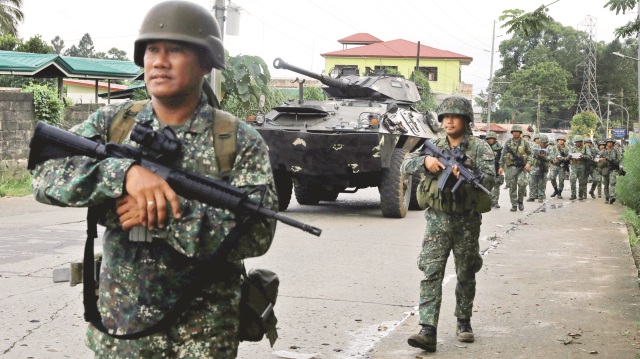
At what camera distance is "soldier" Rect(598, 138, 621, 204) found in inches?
889

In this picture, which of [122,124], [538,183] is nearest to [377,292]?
[122,124]

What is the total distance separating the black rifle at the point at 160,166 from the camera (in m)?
2.83

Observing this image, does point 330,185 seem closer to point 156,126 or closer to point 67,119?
point 67,119

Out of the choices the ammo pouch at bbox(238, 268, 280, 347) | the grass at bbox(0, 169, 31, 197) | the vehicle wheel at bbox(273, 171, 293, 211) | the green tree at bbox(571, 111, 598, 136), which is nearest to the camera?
the ammo pouch at bbox(238, 268, 280, 347)

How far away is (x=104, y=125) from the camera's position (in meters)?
3.12

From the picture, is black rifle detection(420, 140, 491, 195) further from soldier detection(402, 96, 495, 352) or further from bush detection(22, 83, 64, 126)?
bush detection(22, 83, 64, 126)

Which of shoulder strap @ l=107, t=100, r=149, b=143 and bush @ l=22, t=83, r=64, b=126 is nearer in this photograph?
shoulder strap @ l=107, t=100, r=149, b=143

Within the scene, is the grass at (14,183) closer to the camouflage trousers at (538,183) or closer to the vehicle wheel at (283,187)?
the vehicle wheel at (283,187)

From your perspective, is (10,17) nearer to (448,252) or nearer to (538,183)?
(538,183)

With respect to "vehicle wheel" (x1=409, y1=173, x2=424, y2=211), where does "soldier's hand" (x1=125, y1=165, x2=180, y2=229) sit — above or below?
above

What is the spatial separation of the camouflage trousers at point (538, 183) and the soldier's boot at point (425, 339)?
1660 centimetres

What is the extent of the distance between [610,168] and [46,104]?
1255 centimetres

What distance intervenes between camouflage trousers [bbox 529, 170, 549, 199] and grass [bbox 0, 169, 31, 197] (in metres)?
10.8

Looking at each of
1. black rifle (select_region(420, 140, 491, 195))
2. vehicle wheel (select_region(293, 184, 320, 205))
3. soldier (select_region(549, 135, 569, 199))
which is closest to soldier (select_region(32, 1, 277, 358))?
black rifle (select_region(420, 140, 491, 195))
